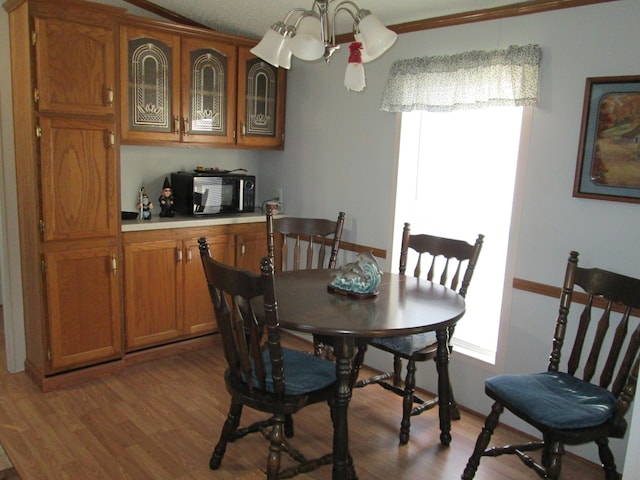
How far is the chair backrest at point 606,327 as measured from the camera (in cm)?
206

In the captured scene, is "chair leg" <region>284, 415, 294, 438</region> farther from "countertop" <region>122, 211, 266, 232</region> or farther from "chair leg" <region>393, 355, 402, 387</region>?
"countertop" <region>122, 211, 266, 232</region>

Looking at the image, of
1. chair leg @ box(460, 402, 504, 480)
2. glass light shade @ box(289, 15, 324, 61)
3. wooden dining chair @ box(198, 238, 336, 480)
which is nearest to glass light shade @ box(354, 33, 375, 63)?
glass light shade @ box(289, 15, 324, 61)

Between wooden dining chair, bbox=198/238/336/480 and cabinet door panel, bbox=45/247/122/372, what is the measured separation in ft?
4.34

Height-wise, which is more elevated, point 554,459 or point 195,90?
point 195,90

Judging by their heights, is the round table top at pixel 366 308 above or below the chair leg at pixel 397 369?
above

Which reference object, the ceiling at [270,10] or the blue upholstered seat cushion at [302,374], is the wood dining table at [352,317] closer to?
the blue upholstered seat cushion at [302,374]

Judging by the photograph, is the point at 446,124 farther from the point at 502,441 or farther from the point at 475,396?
the point at 502,441

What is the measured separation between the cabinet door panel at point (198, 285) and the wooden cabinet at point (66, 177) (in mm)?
507

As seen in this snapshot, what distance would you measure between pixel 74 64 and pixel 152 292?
56.4 inches

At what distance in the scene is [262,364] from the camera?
2010 mm

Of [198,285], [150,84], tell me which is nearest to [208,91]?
[150,84]

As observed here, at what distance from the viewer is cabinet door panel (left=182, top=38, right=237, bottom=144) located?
3510mm

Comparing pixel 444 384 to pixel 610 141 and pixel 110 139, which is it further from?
pixel 110 139

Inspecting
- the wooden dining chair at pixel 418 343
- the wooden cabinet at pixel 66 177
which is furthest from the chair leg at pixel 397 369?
the wooden cabinet at pixel 66 177
